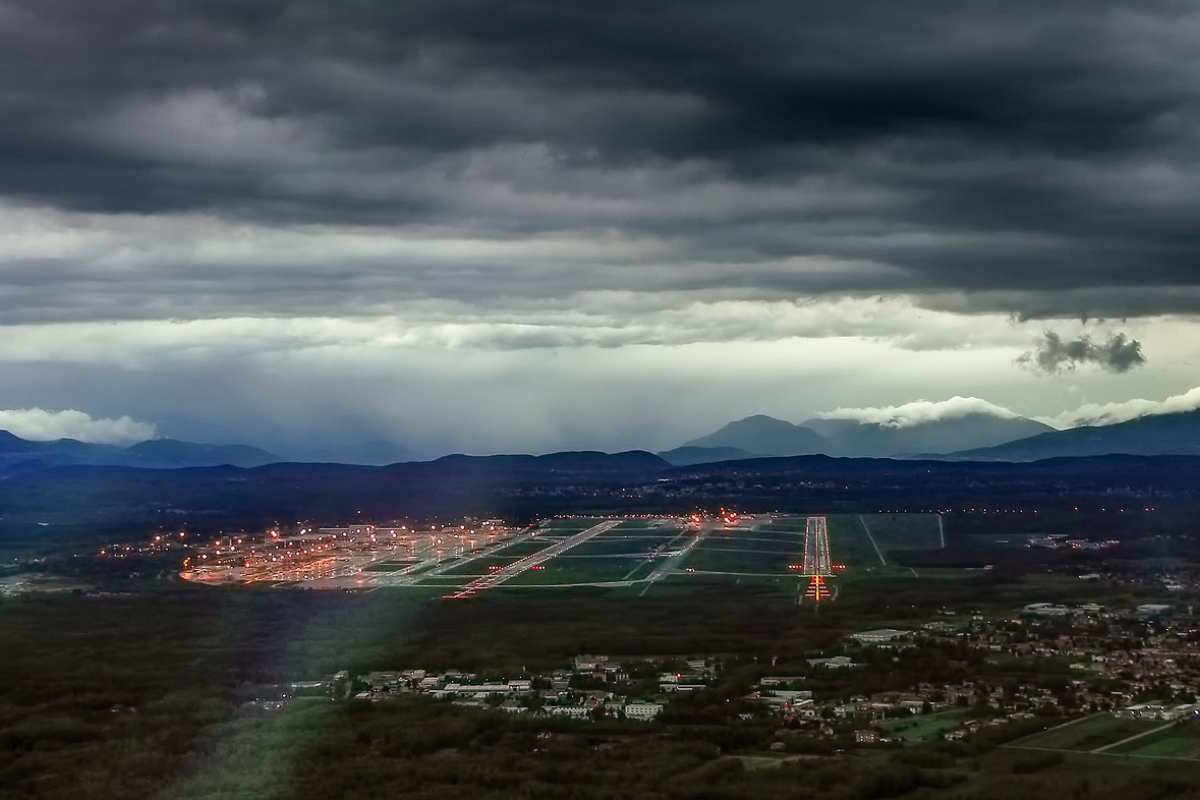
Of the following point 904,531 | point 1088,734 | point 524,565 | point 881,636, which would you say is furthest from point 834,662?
point 904,531

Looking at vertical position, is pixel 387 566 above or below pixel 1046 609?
above

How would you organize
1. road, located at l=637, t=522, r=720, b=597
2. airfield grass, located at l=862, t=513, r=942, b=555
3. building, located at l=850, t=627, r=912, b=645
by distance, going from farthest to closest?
1. airfield grass, located at l=862, t=513, r=942, b=555
2. road, located at l=637, t=522, r=720, b=597
3. building, located at l=850, t=627, r=912, b=645

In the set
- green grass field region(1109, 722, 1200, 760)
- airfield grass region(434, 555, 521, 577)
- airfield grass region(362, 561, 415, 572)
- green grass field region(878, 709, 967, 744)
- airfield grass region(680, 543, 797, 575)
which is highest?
airfield grass region(362, 561, 415, 572)

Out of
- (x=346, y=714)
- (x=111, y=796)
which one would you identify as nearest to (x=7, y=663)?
(x=346, y=714)

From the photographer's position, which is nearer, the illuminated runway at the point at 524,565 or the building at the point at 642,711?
the building at the point at 642,711

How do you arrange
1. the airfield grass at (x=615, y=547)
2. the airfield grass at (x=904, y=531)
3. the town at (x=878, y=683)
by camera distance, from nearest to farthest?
the town at (x=878, y=683)
the airfield grass at (x=615, y=547)
the airfield grass at (x=904, y=531)

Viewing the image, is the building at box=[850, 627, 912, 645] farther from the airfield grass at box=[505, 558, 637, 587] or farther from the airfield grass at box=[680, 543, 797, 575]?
the airfield grass at box=[680, 543, 797, 575]

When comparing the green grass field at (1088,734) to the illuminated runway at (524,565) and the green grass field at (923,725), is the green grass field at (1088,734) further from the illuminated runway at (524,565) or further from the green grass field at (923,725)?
the illuminated runway at (524,565)

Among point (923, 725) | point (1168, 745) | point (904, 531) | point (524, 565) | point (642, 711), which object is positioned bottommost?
point (1168, 745)

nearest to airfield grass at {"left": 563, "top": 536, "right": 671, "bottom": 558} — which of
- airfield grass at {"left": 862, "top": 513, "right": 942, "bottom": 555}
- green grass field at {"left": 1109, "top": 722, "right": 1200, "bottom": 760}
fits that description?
airfield grass at {"left": 862, "top": 513, "right": 942, "bottom": 555}

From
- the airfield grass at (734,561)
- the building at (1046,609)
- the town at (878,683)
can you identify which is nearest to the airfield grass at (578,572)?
the airfield grass at (734,561)

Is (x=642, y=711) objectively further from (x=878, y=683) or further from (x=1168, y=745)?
(x=1168, y=745)
